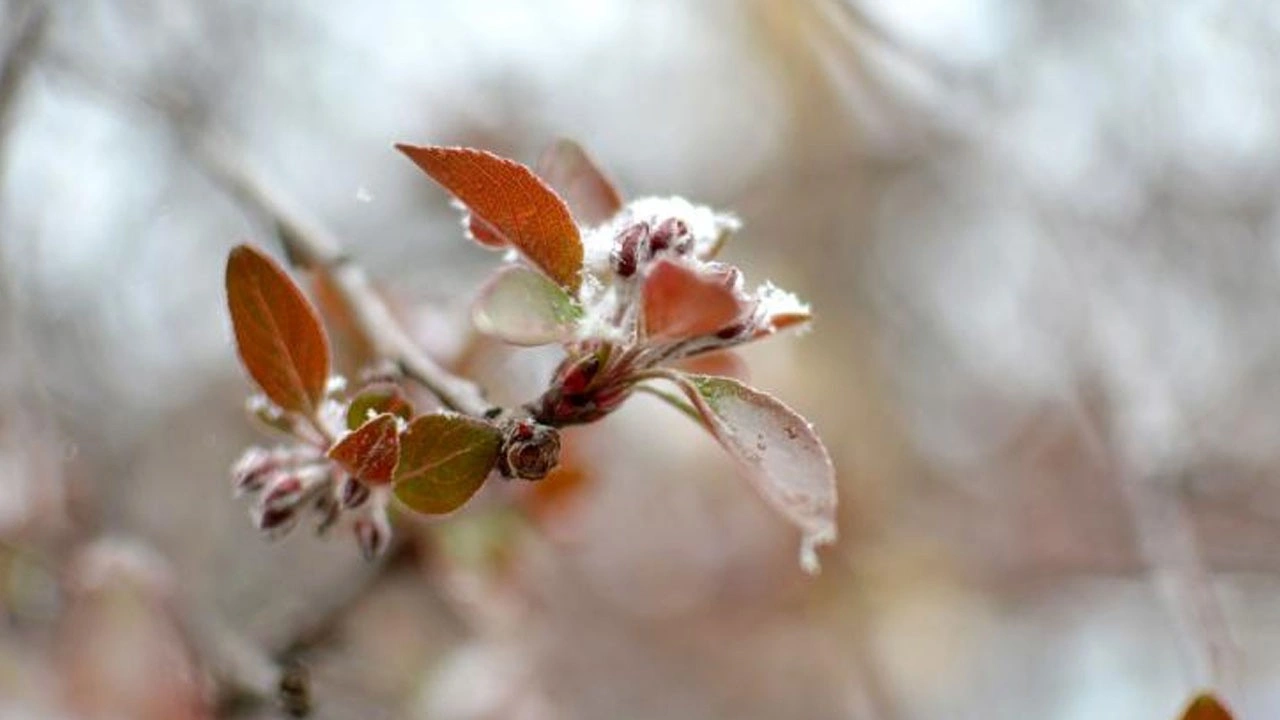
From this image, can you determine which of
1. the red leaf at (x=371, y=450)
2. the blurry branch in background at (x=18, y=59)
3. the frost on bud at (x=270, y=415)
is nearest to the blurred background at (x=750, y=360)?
the blurry branch in background at (x=18, y=59)

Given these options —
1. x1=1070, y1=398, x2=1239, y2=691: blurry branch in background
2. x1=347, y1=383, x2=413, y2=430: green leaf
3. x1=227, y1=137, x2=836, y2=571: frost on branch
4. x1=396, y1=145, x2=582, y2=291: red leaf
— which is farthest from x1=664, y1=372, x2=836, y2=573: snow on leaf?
x1=1070, y1=398, x2=1239, y2=691: blurry branch in background

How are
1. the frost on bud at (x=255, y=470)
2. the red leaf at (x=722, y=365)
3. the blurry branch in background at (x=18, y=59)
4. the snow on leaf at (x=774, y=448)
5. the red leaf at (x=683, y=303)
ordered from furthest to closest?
1. the blurry branch in background at (x=18, y=59)
2. the red leaf at (x=722, y=365)
3. the frost on bud at (x=255, y=470)
4. the snow on leaf at (x=774, y=448)
5. the red leaf at (x=683, y=303)

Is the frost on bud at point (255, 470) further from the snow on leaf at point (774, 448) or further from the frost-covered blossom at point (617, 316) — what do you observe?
the snow on leaf at point (774, 448)

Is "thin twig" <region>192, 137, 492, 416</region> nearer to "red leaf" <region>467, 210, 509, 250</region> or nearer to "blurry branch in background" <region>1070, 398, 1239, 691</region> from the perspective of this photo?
"red leaf" <region>467, 210, 509, 250</region>

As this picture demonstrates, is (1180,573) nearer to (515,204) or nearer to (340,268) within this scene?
(340,268)

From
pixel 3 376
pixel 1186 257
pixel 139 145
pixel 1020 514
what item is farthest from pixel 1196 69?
pixel 3 376
